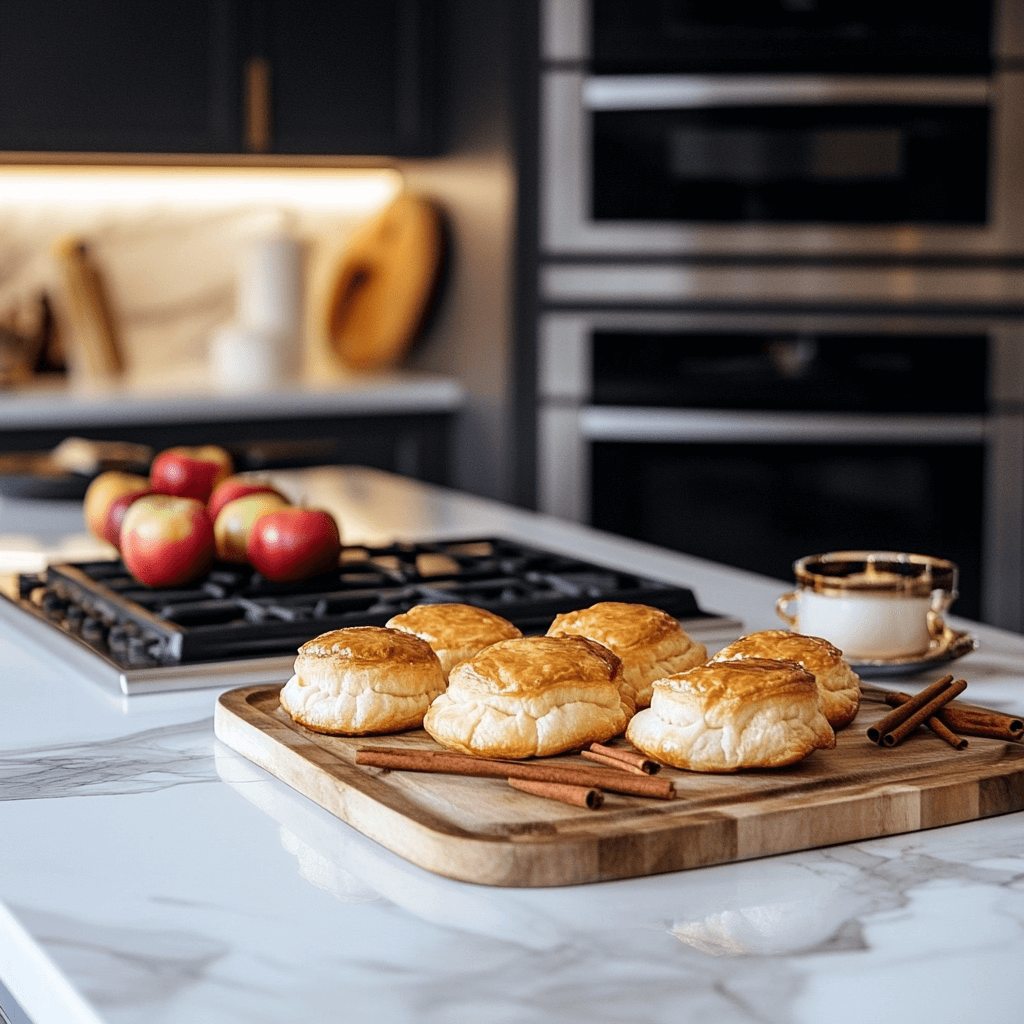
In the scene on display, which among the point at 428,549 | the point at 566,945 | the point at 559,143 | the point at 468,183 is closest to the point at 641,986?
the point at 566,945

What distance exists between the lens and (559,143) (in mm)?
3455

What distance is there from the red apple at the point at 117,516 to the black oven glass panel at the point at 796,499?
196 centimetres

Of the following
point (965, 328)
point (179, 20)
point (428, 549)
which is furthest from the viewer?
point (179, 20)

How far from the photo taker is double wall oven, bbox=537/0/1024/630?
3369 millimetres

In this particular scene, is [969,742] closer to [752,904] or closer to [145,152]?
[752,904]

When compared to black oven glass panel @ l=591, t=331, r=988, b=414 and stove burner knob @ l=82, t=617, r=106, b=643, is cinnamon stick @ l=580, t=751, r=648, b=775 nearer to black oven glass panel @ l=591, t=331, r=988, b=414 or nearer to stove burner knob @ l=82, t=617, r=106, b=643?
stove burner knob @ l=82, t=617, r=106, b=643

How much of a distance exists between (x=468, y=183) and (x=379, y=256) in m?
0.37

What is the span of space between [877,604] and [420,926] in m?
0.58

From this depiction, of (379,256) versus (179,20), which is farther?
(379,256)

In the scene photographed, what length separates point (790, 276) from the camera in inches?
135

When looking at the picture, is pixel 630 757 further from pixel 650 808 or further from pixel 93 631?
pixel 93 631

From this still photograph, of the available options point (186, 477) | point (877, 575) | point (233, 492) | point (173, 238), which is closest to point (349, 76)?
point (173, 238)

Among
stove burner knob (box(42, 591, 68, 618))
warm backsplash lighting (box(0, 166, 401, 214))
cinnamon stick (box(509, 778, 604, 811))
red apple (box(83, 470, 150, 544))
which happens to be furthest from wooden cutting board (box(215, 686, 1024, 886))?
warm backsplash lighting (box(0, 166, 401, 214))

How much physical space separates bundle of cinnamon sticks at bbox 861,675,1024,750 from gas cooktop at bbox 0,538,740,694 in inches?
16.3
